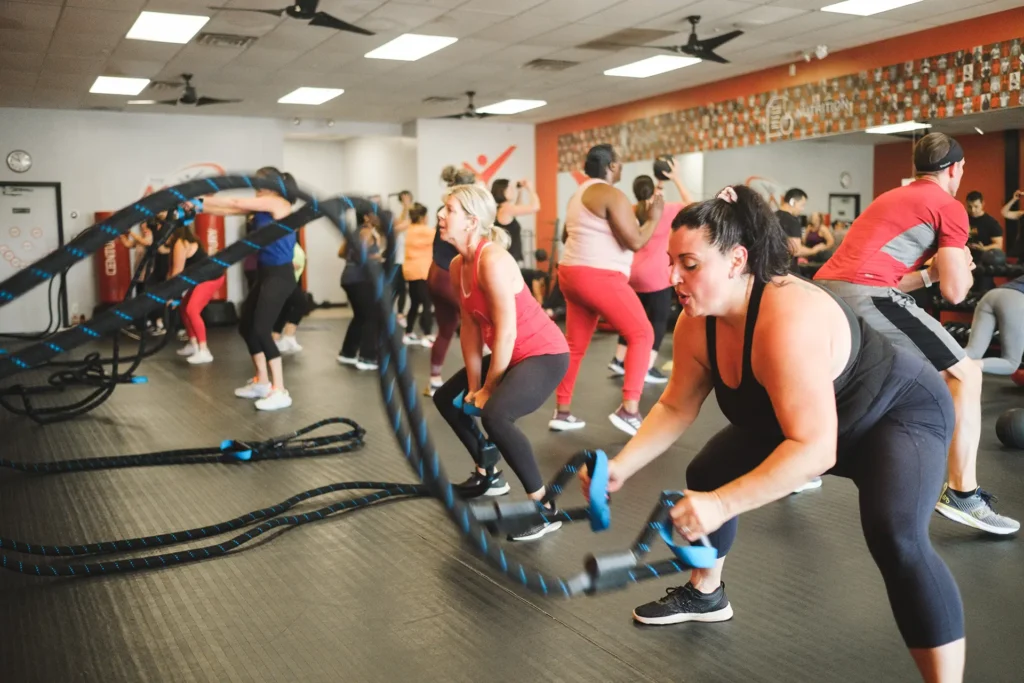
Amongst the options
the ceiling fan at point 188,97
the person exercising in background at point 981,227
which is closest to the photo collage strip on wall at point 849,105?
the person exercising in background at point 981,227

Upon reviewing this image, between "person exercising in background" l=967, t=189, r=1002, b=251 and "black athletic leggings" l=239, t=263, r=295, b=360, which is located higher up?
"person exercising in background" l=967, t=189, r=1002, b=251

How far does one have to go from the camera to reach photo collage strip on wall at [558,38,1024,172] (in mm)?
7051

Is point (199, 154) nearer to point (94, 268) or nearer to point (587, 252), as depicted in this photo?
point (94, 268)

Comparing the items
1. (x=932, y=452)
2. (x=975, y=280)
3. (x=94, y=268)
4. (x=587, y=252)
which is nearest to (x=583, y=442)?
(x=587, y=252)

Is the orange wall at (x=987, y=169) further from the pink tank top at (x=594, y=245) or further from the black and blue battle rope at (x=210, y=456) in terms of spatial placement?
the black and blue battle rope at (x=210, y=456)

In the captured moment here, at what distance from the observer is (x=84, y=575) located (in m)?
2.74

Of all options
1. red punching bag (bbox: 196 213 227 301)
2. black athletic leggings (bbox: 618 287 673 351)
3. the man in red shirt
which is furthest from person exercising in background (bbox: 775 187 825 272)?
red punching bag (bbox: 196 213 227 301)

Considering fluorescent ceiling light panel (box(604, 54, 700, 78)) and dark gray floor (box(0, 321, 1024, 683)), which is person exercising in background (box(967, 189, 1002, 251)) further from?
dark gray floor (box(0, 321, 1024, 683))

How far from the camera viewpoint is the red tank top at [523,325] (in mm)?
2984

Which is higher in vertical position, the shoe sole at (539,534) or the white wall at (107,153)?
the white wall at (107,153)

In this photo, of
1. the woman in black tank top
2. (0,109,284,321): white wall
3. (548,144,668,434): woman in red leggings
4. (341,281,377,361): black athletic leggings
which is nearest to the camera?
the woman in black tank top

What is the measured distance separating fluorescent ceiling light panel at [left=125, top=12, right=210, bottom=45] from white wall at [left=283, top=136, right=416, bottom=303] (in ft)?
→ 20.1

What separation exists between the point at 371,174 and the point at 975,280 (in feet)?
30.7

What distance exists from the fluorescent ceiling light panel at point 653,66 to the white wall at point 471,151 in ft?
11.8
